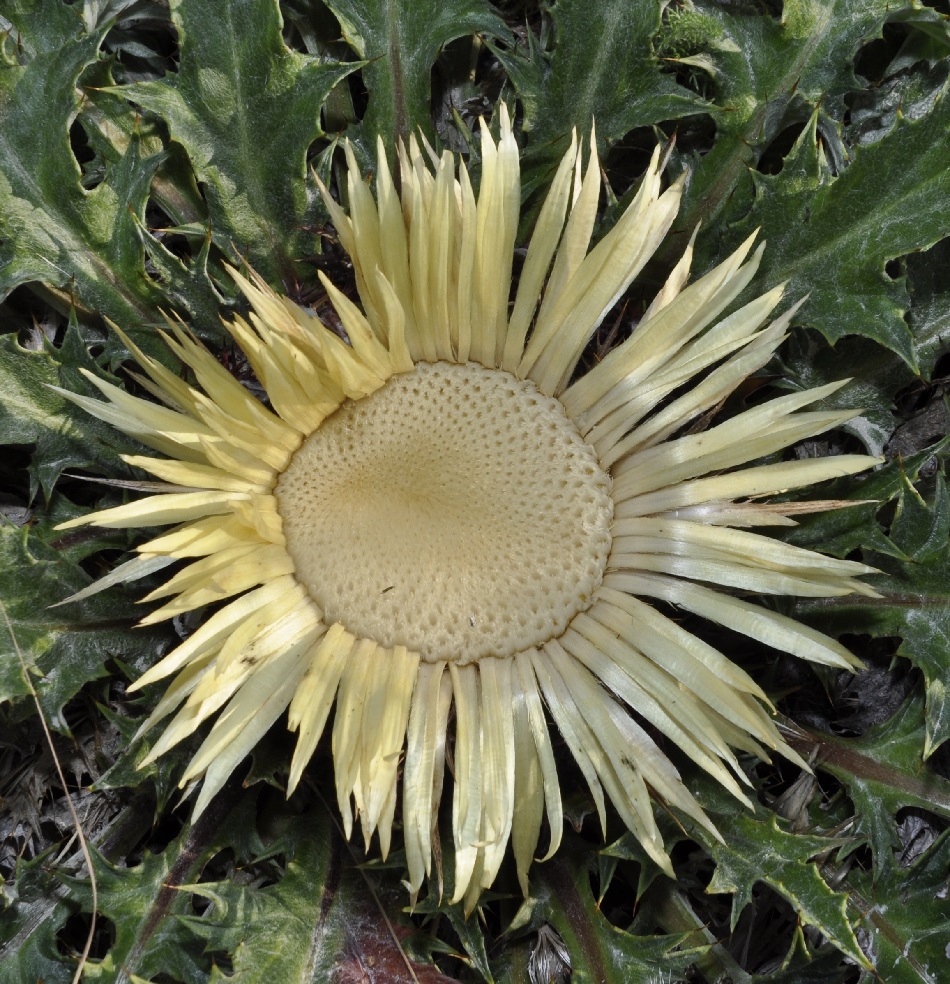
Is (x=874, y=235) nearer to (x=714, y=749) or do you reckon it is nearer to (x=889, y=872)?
(x=714, y=749)

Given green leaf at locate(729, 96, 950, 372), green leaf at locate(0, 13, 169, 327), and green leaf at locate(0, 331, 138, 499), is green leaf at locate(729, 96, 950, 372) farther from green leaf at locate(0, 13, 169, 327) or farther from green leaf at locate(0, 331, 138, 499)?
green leaf at locate(0, 331, 138, 499)

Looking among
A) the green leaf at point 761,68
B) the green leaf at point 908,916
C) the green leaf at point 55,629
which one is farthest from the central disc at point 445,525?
the green leaf at point 908,916

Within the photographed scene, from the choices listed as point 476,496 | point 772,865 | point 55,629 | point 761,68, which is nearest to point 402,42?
point 761,68

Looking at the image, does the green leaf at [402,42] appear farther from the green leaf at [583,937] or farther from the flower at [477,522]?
the green leaf at [583,937]

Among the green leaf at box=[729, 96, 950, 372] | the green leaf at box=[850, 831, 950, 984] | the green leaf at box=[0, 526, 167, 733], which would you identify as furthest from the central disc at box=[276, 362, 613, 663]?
the green leaf at box=[850, 831, 950, 984]

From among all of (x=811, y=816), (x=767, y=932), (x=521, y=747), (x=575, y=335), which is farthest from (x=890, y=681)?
(x=575, y=335)

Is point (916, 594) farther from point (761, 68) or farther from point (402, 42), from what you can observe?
point (402, 42)
